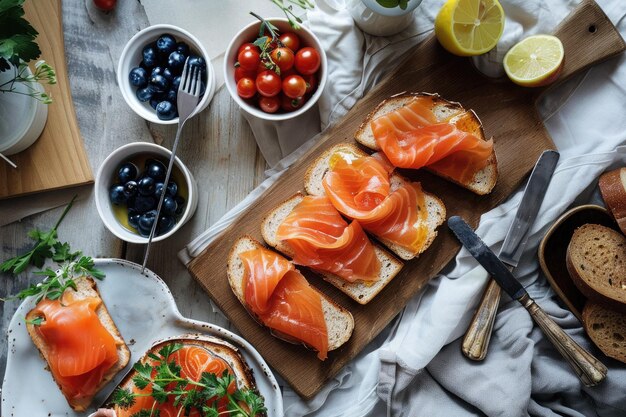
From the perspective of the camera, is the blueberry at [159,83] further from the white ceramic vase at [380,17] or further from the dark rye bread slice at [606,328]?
the dark rye bread slice at [606,328]

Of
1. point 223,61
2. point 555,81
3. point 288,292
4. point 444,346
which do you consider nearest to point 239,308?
point 288,292

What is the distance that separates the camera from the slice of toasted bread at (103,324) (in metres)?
2.53

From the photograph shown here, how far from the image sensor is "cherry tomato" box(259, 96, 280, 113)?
254 cm

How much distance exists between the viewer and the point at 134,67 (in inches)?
102

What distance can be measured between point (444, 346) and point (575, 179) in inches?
37.9

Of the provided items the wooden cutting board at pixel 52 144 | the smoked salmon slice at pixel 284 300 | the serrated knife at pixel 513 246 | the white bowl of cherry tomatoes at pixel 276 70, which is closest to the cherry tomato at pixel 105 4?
the wooden cutting board at pixel 52 144

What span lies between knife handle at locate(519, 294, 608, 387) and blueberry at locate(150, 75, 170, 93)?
1.84m

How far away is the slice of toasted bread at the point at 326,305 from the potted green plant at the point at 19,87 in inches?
40.2

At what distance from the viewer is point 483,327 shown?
2.56 meters

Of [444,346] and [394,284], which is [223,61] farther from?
[444,346]

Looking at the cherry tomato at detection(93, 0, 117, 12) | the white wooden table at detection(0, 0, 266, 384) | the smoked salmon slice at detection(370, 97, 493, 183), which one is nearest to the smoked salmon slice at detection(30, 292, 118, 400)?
the white wooden table at detection(0, 0, 266, 384)

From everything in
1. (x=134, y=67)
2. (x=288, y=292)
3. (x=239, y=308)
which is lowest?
(x=239, y=308)

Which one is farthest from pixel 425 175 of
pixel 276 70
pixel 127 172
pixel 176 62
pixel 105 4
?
pixel 105 4

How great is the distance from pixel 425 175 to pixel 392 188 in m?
0.19
